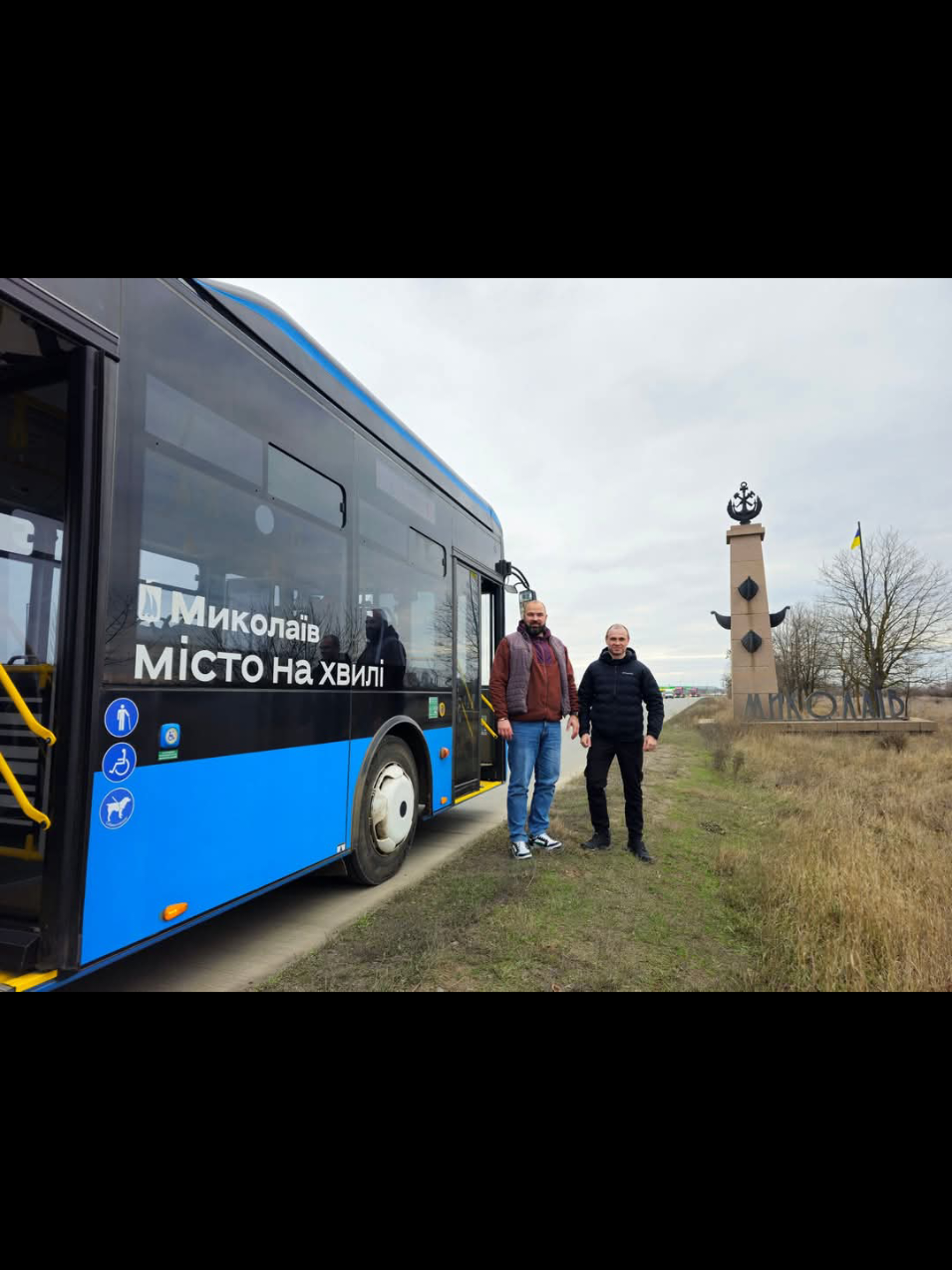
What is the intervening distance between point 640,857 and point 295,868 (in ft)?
9.41

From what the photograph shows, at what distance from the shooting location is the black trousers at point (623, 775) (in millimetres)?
5219

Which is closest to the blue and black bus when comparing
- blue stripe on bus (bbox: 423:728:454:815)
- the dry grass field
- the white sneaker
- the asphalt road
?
the asphalt road

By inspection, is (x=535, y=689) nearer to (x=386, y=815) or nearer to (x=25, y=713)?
(x=386, y=815)

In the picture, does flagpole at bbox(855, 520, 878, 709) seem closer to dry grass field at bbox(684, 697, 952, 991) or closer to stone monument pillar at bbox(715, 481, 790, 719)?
stone monument pillar at bbox(715, 481, 790, 719)

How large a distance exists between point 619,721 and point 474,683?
1704 millimetres

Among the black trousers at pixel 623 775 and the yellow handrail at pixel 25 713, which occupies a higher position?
the yellow handrail at pixel 25 713

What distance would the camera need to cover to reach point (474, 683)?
639 cm

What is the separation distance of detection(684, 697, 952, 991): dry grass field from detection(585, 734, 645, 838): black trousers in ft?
2.52

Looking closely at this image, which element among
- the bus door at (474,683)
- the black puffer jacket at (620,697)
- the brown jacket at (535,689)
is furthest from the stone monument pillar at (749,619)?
the brown jacket at (535,689)

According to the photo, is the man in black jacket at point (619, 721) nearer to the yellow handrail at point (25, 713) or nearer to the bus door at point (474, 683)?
the bus door at point (474, 683)

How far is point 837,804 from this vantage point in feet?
23.4

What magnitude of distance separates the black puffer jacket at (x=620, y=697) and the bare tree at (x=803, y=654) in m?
24.9

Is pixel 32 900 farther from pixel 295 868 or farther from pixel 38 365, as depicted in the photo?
pixel 38 365

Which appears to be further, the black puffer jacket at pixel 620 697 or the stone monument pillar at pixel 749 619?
the stone monument pillar at pixel 749 619
